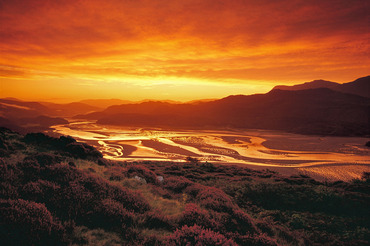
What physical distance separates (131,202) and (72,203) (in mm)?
2186

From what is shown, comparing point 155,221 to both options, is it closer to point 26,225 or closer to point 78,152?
point 26,225

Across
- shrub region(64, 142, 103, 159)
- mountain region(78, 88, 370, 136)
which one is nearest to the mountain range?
mountain region(78, 88, 370, 136)

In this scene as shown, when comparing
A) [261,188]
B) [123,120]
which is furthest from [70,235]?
[123,120]

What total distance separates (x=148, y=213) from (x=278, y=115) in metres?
134

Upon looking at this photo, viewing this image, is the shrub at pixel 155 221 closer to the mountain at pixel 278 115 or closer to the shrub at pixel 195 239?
the shrub at pixel 195 239

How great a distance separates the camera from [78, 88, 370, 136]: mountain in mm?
100250

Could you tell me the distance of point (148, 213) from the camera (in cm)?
813

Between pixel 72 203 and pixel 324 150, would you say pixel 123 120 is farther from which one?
pixel 72 203

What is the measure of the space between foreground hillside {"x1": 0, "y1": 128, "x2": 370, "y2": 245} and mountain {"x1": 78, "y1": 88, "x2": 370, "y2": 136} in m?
84.2

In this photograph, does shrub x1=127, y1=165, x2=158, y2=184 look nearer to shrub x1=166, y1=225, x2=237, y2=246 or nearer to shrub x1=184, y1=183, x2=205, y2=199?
shrub x1=184, y1=183, x2=205, y2=199

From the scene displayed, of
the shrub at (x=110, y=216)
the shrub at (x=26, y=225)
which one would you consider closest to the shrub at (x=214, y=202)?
the shrub at (x=110, y=216)

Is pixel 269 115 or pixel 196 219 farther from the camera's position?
pixel 269 115

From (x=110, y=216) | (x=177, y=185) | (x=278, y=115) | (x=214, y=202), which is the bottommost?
(x=177, y=185)

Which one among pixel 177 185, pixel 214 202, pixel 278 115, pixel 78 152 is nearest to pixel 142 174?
pixel 177 185
